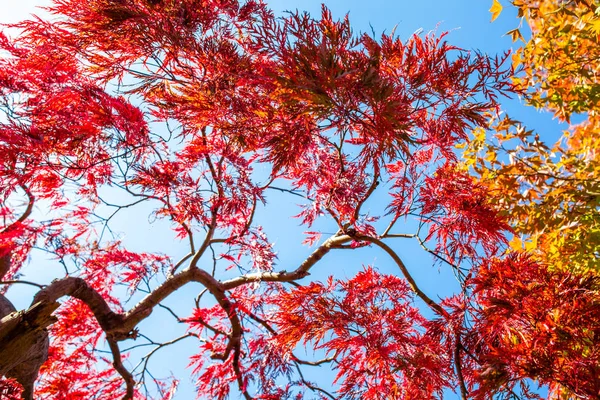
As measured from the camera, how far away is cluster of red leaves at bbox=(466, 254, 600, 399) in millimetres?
2424

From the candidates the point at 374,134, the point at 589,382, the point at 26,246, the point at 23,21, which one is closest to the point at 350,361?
the point at 589,382

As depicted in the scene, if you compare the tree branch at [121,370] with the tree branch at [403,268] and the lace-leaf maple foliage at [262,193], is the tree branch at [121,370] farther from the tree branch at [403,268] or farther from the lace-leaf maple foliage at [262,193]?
the tree branch at [403,268]

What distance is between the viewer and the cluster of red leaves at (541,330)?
95.4 inches

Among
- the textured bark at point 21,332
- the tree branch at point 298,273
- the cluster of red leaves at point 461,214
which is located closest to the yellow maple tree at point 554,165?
the cluster of red leaves at point 461,214

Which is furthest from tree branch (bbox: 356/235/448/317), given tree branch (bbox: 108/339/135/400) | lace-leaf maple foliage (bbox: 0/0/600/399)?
tree branch (bbox: 108/339/135/400)

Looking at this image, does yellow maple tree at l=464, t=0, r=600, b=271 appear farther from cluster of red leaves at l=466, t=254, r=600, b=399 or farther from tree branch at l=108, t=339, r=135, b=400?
tree branch at l=108, t=339, r=135, b=400

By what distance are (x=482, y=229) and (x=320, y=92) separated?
1.81m

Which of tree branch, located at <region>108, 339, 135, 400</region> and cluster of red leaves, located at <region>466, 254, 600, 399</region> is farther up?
cluster of red leaves, located at <region>466, 254, 600, 399</region>

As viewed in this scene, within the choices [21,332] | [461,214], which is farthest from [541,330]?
[21,332]

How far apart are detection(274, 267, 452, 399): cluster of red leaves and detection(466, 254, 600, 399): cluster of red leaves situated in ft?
1.28

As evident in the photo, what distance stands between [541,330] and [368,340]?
101 cm

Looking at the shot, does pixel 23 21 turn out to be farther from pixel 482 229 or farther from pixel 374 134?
pixel 482 229

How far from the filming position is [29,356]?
106 inches

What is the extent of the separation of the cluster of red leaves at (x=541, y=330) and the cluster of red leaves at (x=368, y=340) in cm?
39
